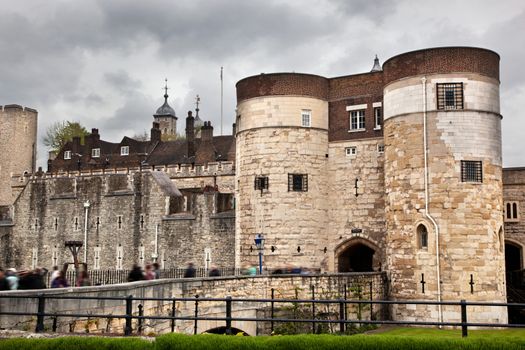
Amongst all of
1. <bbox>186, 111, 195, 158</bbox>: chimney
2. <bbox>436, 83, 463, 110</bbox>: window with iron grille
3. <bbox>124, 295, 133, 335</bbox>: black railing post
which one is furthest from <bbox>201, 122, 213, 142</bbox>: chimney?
<bbox>124, 295, 133, 335</bbox>: black railing post

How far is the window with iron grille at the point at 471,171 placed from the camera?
1160 inches

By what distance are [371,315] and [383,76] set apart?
35.3 ft

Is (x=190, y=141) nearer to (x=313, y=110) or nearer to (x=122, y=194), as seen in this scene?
(x=122, y=194)

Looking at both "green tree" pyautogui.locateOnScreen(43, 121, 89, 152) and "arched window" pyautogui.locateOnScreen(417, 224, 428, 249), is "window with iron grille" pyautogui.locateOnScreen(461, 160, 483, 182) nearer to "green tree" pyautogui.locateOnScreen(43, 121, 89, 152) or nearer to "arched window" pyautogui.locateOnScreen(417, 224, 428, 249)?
"arched window" pyautogui.locateOnScreen(417, 224, 428, 249)

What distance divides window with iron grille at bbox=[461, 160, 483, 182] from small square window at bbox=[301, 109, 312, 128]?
7677mm

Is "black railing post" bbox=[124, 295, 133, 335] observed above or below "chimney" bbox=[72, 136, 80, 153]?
below

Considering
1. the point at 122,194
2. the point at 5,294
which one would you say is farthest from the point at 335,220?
the point at 5,294

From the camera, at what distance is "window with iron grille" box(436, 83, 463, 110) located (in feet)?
98.1

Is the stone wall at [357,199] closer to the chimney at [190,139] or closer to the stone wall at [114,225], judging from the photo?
the stone wall at [114,225]

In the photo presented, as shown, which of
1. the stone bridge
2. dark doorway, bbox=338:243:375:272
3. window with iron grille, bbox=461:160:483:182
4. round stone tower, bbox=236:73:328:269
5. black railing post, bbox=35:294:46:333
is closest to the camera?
black railing post, bbox=35:294:46:333

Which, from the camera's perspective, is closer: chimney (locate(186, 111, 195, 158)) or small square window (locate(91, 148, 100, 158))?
chimney (locate(186, 111, 195, 158))

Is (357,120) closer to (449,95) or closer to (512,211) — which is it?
(449,95)

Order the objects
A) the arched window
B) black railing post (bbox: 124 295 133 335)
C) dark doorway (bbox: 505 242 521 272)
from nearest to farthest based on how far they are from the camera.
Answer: black railing post (bbox: 124 295 133 335) → the arched window → dark doorway (bbox: 505 242 521 272)

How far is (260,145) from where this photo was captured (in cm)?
3359
